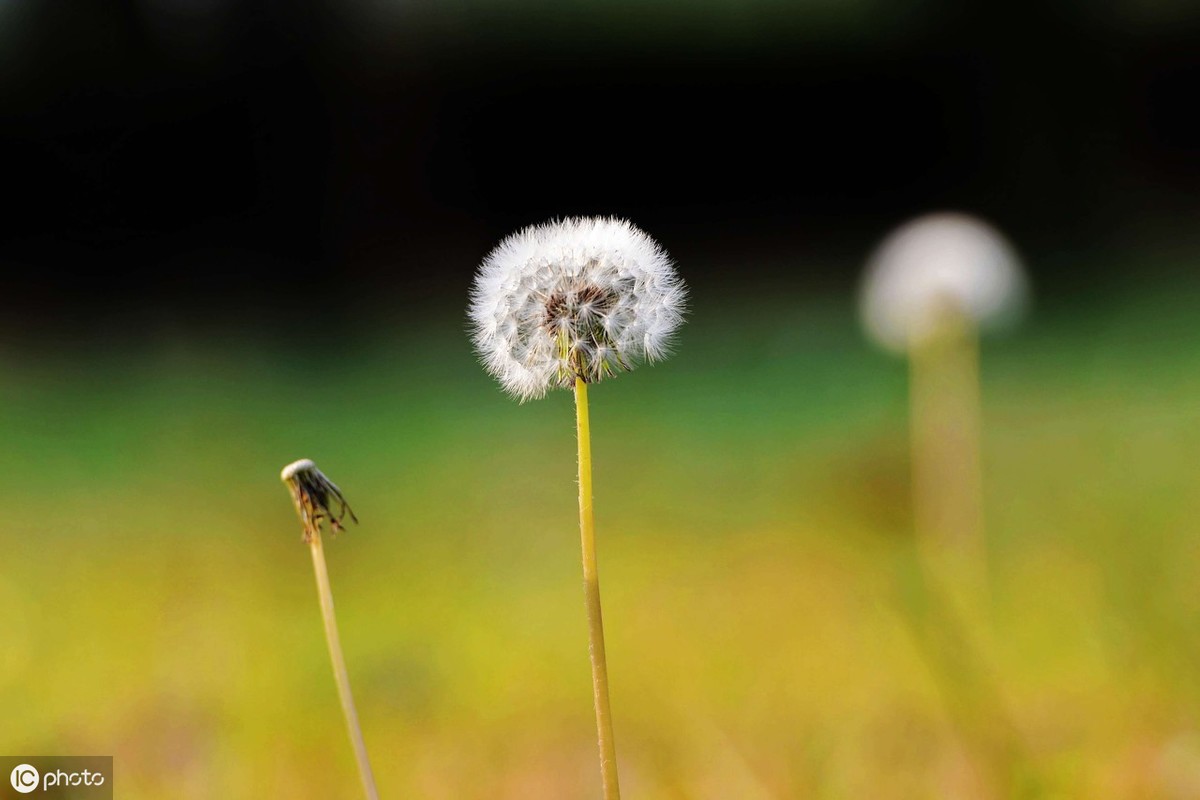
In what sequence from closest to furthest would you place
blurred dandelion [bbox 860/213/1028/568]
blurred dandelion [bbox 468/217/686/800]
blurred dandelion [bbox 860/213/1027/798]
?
blurred dandelion [bbox 468/217/686/800] < blurred dandelion [bbox 860/213/1027/798] < blurred dandelion [bbox 860/213/1028/568]

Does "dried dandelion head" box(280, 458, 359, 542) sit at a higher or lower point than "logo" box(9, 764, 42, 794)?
higher

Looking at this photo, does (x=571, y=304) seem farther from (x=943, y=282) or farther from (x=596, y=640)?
(x=943, y=282)

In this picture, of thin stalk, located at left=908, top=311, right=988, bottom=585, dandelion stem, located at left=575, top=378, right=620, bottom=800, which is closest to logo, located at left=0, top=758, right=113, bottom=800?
dandelion stem, located at left=575, top=378, right=620, bottom=800

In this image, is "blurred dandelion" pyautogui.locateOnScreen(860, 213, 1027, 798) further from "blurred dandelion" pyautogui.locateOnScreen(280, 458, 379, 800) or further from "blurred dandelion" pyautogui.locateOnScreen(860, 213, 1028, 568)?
"blurred dandelion" pyautogui.locateOnScreen(280, 458, 379, 800)

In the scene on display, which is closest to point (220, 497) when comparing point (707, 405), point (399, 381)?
point (399, 381)

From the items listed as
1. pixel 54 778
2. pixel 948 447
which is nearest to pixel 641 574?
pixel 948 447

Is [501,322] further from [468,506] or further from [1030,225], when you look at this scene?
[1030,225]
